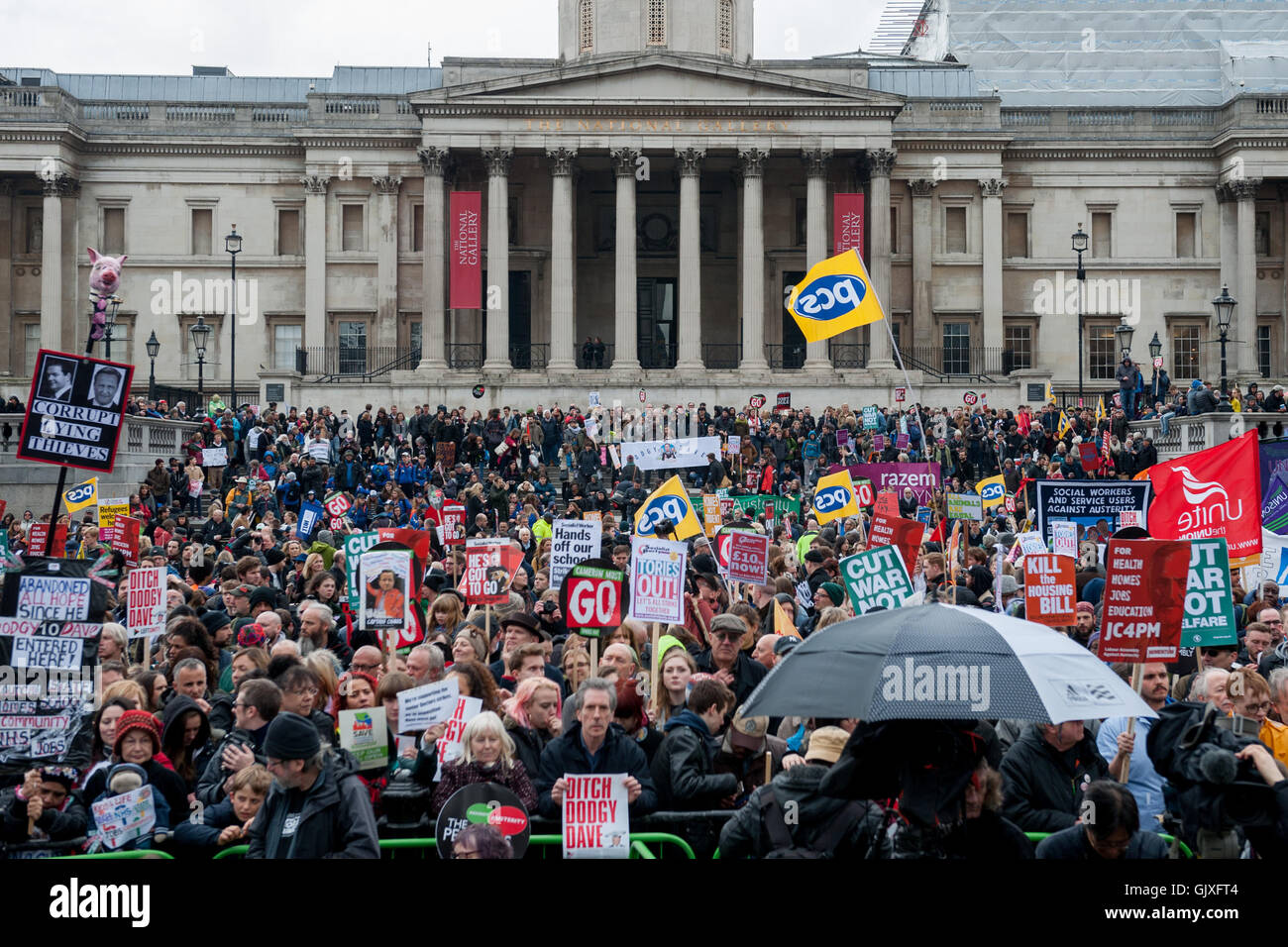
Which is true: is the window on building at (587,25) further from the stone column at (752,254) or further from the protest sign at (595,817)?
the protest sign at (595,817)

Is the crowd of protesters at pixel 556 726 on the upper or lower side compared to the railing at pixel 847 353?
lower

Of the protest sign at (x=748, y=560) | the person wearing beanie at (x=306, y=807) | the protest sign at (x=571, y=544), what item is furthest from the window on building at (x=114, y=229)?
the person wearing beanie at (x=306, y=807)

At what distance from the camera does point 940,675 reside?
693cm

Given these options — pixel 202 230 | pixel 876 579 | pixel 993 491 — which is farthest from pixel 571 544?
pixel 202 230

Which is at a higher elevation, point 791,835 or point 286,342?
point 286,342

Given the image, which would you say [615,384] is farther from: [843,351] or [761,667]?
[761,667]

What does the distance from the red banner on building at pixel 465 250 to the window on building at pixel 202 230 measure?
10754 millimetres

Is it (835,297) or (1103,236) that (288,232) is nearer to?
(1103,236)

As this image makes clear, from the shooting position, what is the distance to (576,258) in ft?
186

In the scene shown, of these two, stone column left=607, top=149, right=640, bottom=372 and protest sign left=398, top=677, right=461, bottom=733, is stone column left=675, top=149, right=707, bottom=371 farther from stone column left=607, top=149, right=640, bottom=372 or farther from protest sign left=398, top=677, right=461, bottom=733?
protest sign left=398, top=677, right=461, bottom=733

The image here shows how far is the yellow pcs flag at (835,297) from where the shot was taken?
21.7 meters

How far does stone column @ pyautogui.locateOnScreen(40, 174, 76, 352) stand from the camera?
54.9m

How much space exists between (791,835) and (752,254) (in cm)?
4594
